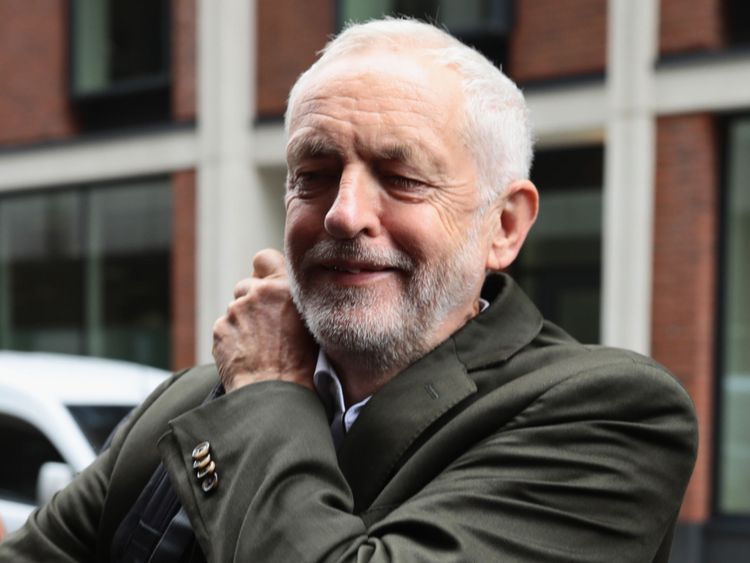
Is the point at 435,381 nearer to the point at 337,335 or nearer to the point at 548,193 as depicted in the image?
the point at 337,335

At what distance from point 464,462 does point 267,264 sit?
54cm

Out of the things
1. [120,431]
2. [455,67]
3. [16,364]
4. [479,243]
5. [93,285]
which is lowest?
[93,285]

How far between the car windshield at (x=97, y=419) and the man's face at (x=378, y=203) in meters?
3.60

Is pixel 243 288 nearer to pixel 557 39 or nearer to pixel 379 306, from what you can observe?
pixel 379 306

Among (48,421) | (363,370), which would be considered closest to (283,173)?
(48,421)

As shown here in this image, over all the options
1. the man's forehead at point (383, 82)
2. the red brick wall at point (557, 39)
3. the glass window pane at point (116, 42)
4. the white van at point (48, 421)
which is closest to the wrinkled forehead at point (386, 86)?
the man's forehead at point (383, 82)

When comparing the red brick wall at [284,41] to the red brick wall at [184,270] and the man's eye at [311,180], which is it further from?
the man's eye at [311,180]

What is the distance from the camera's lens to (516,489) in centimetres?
159

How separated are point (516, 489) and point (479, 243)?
47 cm

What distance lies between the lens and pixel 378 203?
68.7 inches

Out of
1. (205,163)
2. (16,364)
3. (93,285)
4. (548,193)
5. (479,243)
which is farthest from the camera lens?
(93,285)

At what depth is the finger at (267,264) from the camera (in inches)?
78.0

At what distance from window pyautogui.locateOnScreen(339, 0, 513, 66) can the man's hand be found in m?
7.65

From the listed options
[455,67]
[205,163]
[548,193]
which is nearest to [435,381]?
[455,67]
